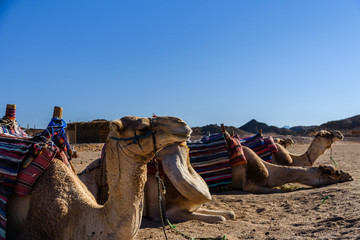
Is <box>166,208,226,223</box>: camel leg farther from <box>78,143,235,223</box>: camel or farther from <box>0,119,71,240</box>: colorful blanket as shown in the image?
<box>0,119,71,240</box>: colorful blanket

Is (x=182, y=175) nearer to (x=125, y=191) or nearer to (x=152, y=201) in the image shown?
(x=152, y=201)

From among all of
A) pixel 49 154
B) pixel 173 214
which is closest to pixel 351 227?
pixel 173 214

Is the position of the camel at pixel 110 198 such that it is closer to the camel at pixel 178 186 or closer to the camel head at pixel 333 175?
the camel at pixel 178 186

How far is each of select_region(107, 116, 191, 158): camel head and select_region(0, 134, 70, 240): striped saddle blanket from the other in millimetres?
670

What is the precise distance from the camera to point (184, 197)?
4605 millimetres

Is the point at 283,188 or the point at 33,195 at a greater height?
the point at 33,195

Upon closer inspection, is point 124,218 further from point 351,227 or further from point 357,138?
point 357,138

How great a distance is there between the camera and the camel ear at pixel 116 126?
2.74m

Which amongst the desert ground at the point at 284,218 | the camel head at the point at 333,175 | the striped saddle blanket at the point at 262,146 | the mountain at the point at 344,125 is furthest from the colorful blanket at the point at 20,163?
the mountain at the point at 344,125

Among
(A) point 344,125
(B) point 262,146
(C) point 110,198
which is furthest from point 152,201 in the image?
(A) point 344,125

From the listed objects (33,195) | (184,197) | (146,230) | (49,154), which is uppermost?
(49,154)

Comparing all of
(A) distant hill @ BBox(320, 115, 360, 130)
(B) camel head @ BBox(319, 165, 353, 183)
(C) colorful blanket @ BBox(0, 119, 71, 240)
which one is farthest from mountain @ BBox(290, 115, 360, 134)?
(C) colorful blanket @ BBox(0, 119, 71, 240)

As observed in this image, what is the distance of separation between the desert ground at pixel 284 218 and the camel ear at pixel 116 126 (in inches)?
67.3

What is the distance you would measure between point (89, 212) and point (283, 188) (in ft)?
16.3
